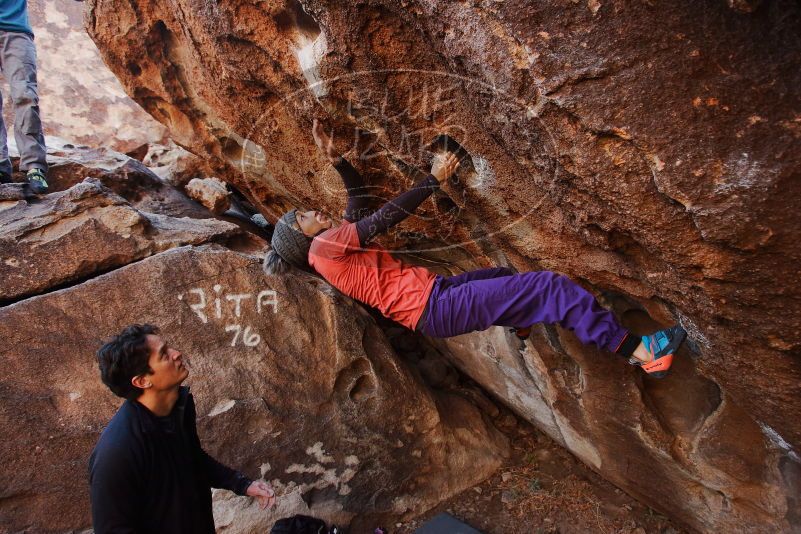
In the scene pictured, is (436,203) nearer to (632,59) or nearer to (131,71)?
(632,59)

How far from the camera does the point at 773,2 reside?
1.46 meters

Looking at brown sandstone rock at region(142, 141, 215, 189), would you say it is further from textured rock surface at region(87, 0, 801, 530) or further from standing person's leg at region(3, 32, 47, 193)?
textured rock surface at region(87, 0, 801, 530)

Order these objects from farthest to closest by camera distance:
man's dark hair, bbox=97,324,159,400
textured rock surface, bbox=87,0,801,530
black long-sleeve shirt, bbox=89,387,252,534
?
1. man's dark hair, bbox=97,324,159,400
2. black long-sleeve shirt, bbox=89,387,252,534
3. textured rock surface, bbox=87,0,801,530

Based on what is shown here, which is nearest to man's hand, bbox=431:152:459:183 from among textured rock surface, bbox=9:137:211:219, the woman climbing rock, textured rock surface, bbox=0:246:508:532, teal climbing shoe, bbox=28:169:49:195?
the woman climbing rock

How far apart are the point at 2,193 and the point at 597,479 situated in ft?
15.9

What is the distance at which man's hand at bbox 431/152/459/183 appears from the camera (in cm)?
256

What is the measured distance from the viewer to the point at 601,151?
179 centimetres

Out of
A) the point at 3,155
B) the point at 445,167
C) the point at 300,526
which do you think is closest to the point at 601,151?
the point at 445,167

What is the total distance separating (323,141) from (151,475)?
212 centimetres

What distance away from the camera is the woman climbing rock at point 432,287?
2.27 metres

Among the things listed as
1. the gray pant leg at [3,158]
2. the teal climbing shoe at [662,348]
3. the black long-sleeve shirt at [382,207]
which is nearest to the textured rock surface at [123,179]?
the gray pant leg at [3,158]

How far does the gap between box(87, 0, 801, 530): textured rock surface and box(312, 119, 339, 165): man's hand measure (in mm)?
97

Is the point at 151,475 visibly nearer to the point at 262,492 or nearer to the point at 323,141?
the point at 262,492

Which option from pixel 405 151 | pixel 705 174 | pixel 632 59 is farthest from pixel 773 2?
pixel 405 151
